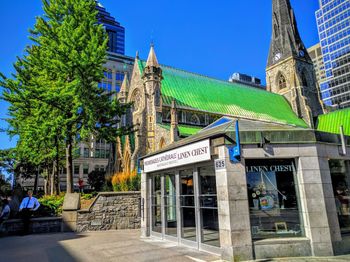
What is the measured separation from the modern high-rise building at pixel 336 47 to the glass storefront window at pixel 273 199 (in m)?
82.3

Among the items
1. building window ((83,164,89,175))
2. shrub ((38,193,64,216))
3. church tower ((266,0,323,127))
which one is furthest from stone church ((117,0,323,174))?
building window ((83,164,89,175))

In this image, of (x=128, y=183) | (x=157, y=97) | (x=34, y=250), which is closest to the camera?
(x=34, y=250)

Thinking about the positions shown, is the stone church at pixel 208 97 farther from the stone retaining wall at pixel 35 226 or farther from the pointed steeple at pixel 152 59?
the stone retaining wall at pixel 35 226

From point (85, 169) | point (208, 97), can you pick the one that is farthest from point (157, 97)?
point (85, 169)

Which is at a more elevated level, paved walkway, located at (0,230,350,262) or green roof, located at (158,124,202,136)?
green roof, located at (158,124,202,136)

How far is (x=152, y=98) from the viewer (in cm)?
2911

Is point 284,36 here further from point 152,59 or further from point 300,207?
point 300,207

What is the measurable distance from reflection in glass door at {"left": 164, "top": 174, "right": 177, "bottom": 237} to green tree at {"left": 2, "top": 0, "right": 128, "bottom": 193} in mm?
8380

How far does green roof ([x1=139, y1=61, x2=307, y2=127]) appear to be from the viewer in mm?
33047

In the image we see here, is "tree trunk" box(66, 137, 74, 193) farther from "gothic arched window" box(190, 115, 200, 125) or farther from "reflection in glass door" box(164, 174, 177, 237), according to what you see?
"gothic arched window" box(190, 115, 200, 125)

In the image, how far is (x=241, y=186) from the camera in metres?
7.16

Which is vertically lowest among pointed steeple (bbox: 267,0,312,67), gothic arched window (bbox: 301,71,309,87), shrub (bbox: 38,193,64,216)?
shrub (bbox: 38,193,64,216)

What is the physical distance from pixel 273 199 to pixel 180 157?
3091 millimetres

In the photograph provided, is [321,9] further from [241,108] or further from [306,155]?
[306,155]
